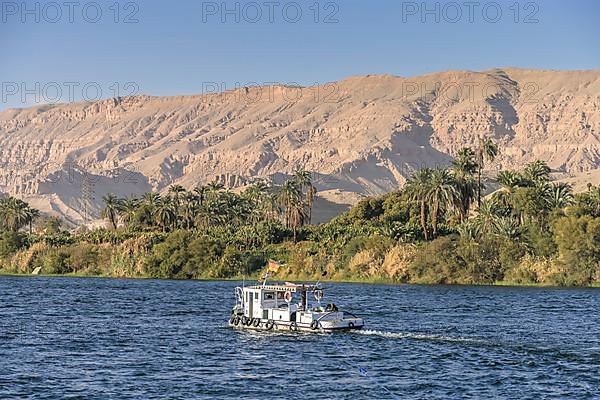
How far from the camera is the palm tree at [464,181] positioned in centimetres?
12650

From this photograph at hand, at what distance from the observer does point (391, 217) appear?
159000mm

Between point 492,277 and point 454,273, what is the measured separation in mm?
4263

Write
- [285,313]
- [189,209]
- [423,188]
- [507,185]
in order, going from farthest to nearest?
[189,209], [507,185], [423,188], [285,313]

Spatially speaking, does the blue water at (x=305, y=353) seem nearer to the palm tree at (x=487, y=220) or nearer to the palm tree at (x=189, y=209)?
the palm tree at (x=487, y=220)

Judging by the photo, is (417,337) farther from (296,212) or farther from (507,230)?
(296,212)

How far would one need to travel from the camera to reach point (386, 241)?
121 m

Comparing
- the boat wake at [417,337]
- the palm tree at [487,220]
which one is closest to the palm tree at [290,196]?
the palm tree at [487,220]

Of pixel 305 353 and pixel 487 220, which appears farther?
pixel 487 220

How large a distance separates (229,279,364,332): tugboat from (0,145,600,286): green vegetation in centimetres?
5115

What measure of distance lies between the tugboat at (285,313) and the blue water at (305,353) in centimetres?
120

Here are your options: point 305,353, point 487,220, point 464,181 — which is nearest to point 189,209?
point 464,181

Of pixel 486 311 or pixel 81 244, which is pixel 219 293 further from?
pixel 81 244

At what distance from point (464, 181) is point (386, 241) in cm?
1469

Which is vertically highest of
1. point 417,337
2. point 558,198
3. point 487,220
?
point 558,198
